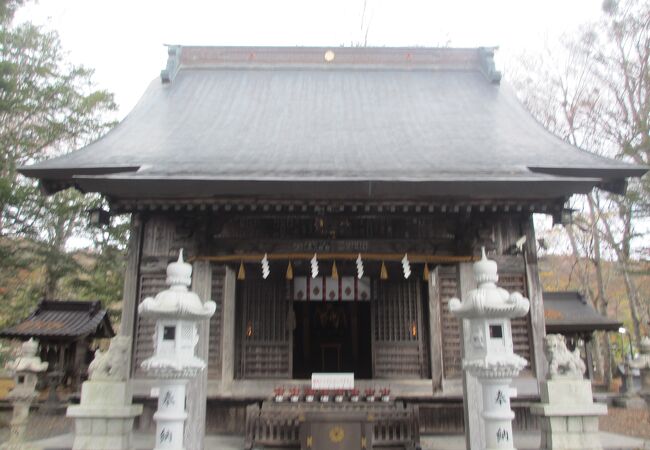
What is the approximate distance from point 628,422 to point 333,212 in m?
9.55

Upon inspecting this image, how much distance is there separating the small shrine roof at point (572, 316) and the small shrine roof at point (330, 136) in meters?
7.40

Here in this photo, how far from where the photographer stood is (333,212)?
24.2ft

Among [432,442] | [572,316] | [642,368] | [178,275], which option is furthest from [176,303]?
[572,316]

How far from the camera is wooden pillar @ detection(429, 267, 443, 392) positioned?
8.62 meters

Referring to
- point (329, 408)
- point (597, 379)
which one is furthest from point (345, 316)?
point (597, 379)

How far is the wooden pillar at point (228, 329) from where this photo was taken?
8281 millimetres

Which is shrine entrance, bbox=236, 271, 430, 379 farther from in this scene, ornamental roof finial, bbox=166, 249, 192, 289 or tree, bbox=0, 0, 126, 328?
tree, bbox=0, 0, 126, 328

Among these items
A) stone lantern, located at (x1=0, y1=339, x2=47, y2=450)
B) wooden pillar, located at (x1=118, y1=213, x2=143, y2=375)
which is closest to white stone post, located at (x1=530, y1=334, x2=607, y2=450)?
wooden pillar, located at (x1=118, y1=213, x2=143, y2=375)

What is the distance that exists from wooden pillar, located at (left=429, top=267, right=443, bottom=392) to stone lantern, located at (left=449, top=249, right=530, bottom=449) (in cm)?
263

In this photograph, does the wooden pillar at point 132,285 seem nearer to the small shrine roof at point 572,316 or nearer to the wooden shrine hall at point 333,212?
the wooden shrine hall at point 333,212

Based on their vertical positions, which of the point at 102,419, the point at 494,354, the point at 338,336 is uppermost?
the point at 338,336

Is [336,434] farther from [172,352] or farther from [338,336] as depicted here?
[338,336]

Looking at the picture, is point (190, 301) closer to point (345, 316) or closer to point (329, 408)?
point (329, 408)

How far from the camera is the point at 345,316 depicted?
13500mm
